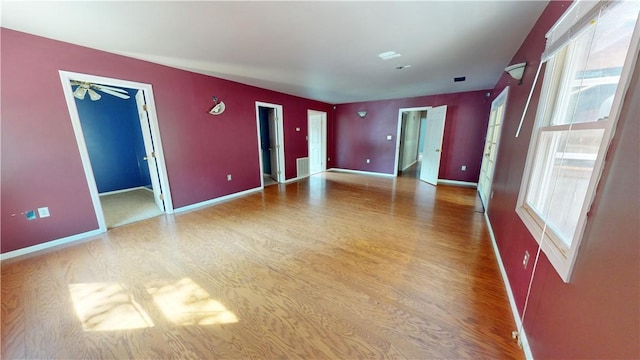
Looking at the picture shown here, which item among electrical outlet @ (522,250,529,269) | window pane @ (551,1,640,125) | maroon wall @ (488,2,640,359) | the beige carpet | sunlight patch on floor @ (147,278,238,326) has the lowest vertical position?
sunlight patch on floor @ (147,278,238,326)

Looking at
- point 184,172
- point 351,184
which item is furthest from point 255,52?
point 351,184

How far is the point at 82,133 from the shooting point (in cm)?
249

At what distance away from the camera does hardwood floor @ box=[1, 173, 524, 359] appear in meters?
1.32

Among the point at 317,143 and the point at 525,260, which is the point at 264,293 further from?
the point at 317,143

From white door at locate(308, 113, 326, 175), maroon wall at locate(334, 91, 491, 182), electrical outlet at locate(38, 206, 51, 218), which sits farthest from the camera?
white door at locate(308, 113, 326, 175)

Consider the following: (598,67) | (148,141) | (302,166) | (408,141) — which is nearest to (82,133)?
(148,141)

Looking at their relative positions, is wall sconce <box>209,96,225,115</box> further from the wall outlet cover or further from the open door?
the wall outlet cover

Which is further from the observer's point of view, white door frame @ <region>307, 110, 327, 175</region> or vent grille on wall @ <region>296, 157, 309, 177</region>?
white door frame @ <region>307, 110, 327, 175</region>

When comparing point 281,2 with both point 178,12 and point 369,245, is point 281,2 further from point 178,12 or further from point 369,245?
point 369,245

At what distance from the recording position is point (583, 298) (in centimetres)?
86

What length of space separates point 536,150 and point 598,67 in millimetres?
645

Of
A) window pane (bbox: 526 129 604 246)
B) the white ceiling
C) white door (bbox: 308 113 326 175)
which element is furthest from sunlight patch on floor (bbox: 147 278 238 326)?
white door (bbox: 308 113 326 175)

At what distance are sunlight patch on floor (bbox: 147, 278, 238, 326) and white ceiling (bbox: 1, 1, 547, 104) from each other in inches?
91.8

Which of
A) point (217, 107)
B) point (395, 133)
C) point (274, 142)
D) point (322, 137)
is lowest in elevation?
point (274, 142)
